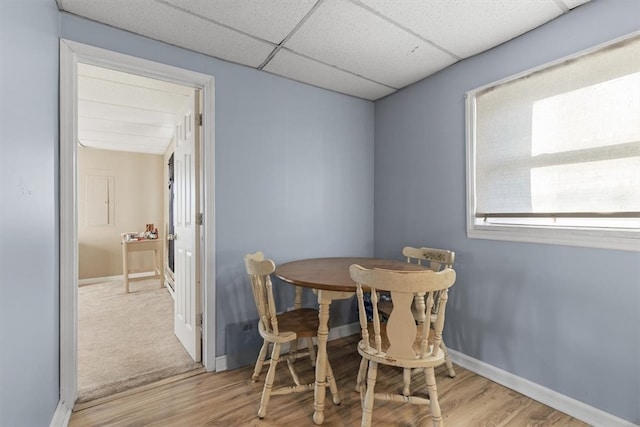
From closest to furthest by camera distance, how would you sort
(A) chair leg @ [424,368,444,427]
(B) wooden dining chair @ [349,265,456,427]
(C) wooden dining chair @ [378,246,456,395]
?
(B) wooden dining chair @ [349,265,456,427], (A) chair leg @ [424,368,444,427], (C) wooden dining chair @ [378,246,456,395]

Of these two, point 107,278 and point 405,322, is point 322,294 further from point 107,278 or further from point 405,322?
point 107,278

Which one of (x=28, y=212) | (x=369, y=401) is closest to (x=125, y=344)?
(x=28, y=212)

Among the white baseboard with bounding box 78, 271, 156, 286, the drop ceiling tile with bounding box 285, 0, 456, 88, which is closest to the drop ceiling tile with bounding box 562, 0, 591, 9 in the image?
the drop ceiling tile with bounding box 285, 0, 456, 88

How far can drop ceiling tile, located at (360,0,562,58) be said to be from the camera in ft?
5.25

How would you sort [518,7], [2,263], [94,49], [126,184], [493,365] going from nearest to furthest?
1. [2,263]
2. [518,7]
3. [94,49]
4. [493,365]
5. [126,184]

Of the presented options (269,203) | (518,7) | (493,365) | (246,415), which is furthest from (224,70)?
(493,365)

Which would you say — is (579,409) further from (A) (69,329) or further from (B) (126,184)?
(B) (126,184)

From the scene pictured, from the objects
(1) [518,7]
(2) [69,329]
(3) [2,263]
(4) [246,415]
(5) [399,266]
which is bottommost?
(4) [246,415]

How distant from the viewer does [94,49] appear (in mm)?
1741

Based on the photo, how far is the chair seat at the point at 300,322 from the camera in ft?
5.64

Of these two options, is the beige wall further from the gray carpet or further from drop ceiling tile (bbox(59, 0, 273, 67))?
drop ceiling tile (bbox(59, 0, 273, 67))

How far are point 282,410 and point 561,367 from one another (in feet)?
5.39

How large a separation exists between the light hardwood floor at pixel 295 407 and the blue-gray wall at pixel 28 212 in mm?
396

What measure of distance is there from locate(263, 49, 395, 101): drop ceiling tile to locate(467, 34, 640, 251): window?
0.92m
